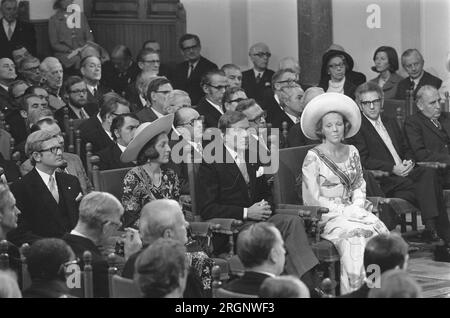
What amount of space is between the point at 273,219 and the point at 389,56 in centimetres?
430

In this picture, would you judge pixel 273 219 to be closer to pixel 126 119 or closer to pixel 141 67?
pixel 126 119

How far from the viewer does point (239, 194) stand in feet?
24.6

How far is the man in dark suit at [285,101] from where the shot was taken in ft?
31.6

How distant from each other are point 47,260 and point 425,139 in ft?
14.9

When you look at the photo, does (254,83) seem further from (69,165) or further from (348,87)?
(69,165)

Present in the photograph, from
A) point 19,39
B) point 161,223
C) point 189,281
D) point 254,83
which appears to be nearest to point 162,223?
point 161,223

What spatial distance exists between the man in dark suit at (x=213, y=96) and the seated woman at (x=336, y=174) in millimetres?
2163

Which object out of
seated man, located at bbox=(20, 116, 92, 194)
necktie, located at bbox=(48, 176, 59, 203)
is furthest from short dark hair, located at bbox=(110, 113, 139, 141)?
necktie, located at bbox=(48, 176, 59, 203)

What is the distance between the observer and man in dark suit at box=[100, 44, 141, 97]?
11367mm

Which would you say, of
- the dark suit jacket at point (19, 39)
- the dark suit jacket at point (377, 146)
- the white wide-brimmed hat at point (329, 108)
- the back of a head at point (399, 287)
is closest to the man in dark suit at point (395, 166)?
the dark suit jacket at point (377, 146)

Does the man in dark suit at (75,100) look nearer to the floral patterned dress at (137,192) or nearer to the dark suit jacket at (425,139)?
the floral patterned dress at (137,192)

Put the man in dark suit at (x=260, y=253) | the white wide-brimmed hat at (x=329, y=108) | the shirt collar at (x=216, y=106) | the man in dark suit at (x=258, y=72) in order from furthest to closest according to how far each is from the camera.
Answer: the man in dark suit at (x=258, y=72), the shirt collar at (x=216, y=106), the white wide-brimmed hat at (x=329, y=108), the man in dark suit at (x=260, y=253)

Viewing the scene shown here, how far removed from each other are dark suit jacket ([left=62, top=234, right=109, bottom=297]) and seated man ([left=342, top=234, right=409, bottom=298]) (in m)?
1.65
